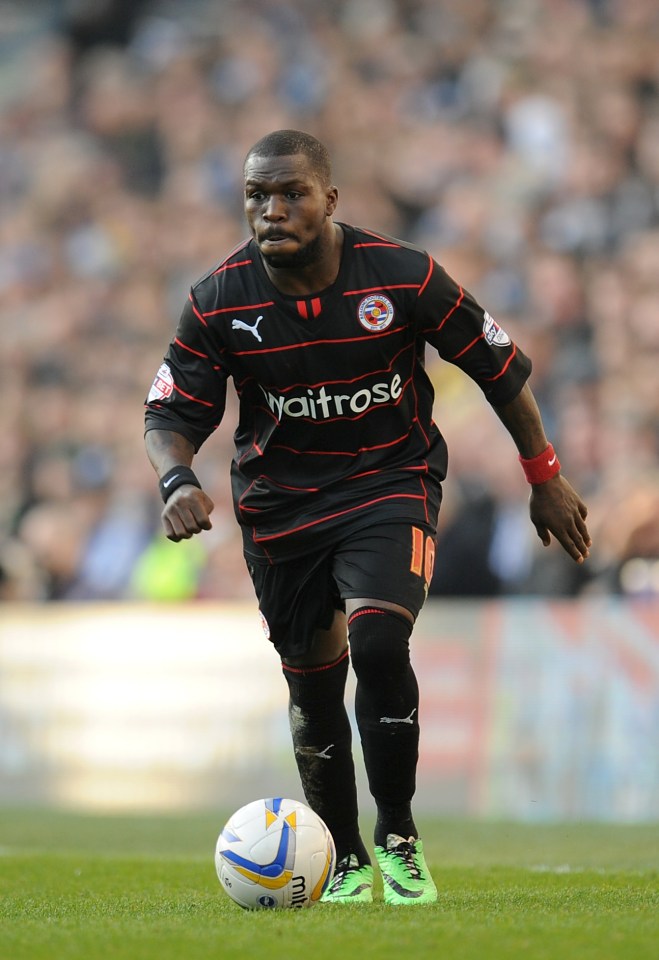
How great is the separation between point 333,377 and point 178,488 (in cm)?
65

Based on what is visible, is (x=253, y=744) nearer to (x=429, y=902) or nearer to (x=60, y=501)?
(x=60, y=501)

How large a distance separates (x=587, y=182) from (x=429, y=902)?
9286 mm

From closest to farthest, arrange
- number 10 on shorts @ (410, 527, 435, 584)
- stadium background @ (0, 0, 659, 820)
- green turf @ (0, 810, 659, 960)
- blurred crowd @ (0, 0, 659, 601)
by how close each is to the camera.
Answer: green turf @ (0, 810, 659, 960), number 10 on shorts @ (410, 527, 435, 584), stadium background @ (0, 0, 659, 820), blurred crowd @ (0, 0, 659, 601)

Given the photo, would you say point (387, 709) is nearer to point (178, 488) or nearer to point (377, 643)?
point (377, 643)

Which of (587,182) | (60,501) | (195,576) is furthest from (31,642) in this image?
(587,182)

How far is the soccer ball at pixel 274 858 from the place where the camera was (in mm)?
4562

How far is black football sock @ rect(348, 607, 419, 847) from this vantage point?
4742 mm

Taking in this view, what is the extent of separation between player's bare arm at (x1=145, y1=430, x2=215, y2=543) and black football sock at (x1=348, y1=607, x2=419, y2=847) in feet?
1.95

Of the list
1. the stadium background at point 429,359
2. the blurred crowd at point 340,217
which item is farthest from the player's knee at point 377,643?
the blurred crowd at point 340,217

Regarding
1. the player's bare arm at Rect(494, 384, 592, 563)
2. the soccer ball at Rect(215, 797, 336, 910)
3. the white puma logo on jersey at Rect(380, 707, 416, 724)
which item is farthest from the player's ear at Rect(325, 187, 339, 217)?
the soccer ball at Rect(215, 797, 336, 910)

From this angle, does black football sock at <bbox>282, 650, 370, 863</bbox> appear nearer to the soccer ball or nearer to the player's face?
the soccer ball

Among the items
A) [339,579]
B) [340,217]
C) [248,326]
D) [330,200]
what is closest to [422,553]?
[339,579]

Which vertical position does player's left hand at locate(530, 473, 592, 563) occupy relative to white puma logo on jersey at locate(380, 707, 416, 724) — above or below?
above

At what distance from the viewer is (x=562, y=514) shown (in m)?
5.25
